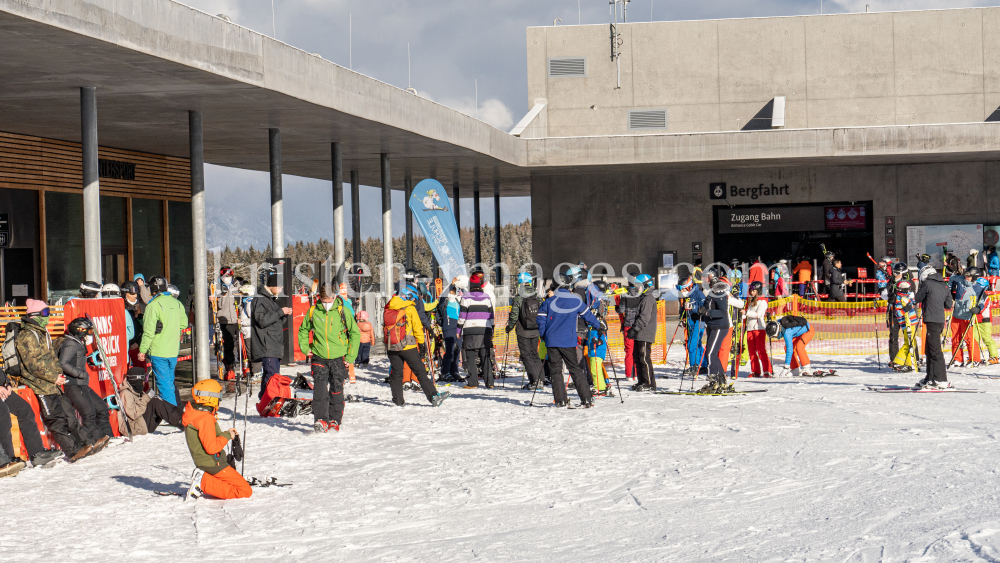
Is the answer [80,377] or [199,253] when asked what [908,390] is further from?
[199,253]

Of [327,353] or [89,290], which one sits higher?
[89,290]

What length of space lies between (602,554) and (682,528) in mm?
771

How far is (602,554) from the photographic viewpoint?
18.5 feet

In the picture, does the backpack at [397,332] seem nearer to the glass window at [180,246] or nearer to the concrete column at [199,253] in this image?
the concrete column at [199,253]

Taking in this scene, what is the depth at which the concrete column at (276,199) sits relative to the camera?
55.3 feet

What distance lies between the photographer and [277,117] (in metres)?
15.7

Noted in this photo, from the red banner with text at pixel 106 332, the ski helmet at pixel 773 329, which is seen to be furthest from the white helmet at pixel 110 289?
the ski helmet at pixel 773 329

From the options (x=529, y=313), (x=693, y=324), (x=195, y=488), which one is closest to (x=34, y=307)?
(x=195, y=488)

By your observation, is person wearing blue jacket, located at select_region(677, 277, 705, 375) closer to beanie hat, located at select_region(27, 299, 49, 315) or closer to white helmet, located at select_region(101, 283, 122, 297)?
white helmet, located at select_region(101, 283, 122, 297)

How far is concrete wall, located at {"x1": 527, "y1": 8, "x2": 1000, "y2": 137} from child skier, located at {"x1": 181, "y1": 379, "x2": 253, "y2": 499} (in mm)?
22886

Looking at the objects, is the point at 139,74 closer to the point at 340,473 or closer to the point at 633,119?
the point at 340,473

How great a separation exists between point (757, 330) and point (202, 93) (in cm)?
880

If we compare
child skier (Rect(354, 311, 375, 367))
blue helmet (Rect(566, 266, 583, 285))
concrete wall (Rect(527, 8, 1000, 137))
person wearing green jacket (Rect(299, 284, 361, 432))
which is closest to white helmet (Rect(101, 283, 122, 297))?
person wearing green jacket (Rect(299, 284, 361, 432))

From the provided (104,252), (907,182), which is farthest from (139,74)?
(907,182)
